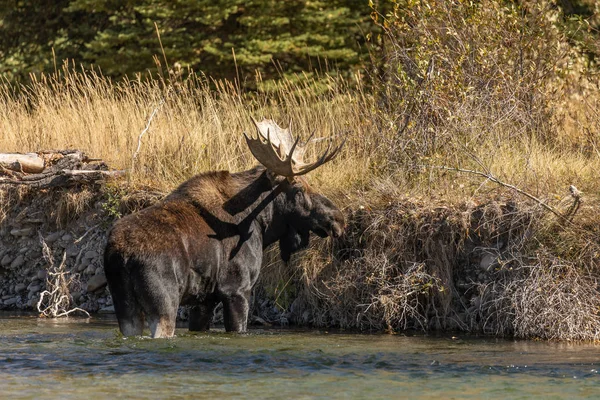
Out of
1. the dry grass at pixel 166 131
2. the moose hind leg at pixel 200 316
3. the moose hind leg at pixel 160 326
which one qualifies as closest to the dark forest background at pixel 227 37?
the dry grass at pixel 166 131

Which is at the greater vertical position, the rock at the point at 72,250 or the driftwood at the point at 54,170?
the driftwood at the point at 54,170

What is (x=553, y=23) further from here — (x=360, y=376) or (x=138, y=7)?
(x=138, y=7)

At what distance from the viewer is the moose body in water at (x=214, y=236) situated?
9133mm

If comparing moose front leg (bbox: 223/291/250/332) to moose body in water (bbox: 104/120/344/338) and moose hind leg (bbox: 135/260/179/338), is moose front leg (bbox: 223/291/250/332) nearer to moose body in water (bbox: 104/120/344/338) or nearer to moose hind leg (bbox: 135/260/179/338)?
moose body in water (bbox: 104/120/344/338)

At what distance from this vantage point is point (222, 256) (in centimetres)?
1002

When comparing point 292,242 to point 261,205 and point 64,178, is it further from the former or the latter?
point 64,178

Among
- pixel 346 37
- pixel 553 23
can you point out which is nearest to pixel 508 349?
pixel 553 23

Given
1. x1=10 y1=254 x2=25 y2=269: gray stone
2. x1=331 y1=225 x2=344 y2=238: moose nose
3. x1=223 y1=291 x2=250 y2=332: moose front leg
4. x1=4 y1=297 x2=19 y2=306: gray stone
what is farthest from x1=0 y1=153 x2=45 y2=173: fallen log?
x1=331 y1=225 x2=344 y2=238: moose nose

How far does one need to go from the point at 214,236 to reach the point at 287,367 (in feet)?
7.31

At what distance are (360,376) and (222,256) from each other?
2716 millimetres

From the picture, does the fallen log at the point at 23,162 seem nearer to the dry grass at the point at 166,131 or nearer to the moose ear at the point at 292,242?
the dry grass at the point at 166,131

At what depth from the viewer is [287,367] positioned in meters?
8.08

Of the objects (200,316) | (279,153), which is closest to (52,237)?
(200,316)

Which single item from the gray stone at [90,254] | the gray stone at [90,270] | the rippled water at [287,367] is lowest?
the rippled water at [287,367]
